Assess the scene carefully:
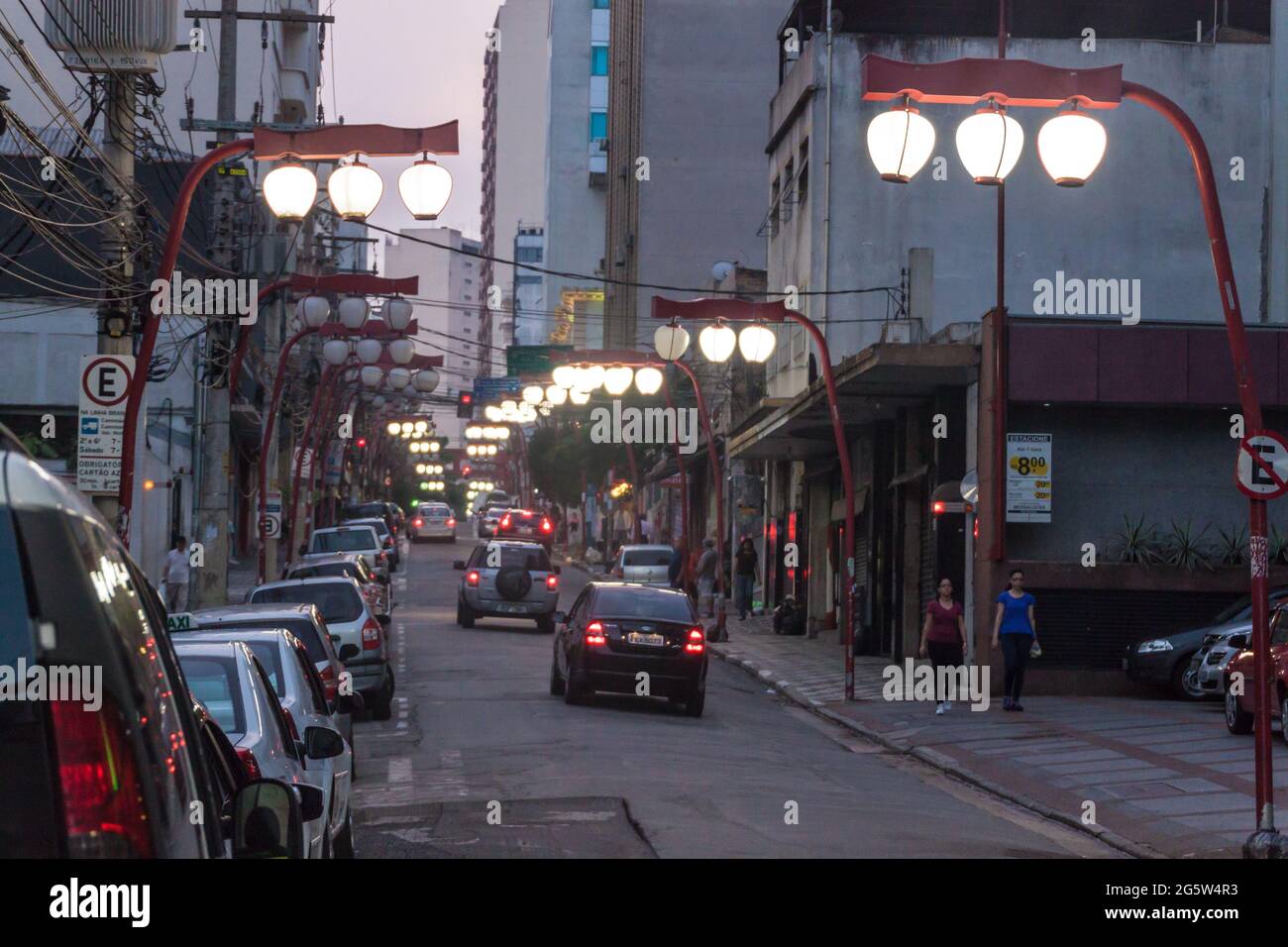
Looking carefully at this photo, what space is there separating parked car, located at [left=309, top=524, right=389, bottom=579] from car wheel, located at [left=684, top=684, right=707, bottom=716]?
878 inches

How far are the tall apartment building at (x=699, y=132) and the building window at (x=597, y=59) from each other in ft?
201

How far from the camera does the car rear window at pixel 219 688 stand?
30.4 ft

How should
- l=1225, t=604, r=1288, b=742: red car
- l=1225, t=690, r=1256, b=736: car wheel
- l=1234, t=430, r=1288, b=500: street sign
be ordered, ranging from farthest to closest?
l=1225, t=690, r=1256, b=736: car wheel
l=1225, t=604, r=1288, b=742: red car
l=1234, t=430, r=1288, b=500: street sign

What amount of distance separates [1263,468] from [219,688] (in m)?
8.04

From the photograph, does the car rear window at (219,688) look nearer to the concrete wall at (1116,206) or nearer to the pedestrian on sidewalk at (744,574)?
the concrete wall at (1116,206)

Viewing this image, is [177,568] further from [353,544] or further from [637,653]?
[353,544]

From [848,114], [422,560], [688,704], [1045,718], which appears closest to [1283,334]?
[1045,718]

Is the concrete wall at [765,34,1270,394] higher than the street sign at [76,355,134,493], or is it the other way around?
the concrete wall at [765,34,1270,394]

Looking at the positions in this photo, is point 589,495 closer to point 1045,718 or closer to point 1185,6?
point 1185,6

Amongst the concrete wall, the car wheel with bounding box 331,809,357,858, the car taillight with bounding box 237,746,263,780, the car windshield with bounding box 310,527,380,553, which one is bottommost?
the car wheel with bounding box 331,809,357,858

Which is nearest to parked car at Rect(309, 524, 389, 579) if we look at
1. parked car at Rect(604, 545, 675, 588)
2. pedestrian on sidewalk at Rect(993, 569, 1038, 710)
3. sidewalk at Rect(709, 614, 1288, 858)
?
parked car at Rect(604, 545, 675, 588)

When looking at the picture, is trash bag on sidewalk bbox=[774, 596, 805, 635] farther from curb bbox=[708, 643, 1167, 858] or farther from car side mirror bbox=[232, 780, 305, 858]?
car side mirror bbox=[232, 780, 305, 858]

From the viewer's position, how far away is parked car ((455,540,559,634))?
3491cm
